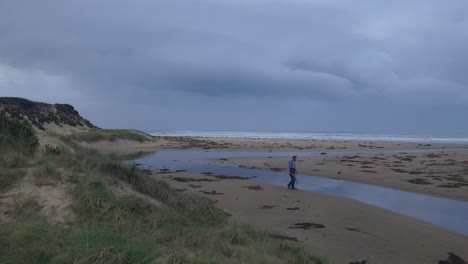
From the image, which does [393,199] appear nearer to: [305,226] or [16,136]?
[305,226]

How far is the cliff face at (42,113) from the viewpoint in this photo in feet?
116

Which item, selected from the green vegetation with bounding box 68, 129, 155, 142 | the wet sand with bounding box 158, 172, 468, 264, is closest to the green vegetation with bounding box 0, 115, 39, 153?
the wet sand with bounding box 158, 172, 468, 264

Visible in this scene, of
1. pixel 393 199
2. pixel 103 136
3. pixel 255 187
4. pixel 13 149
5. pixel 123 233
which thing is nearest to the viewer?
pixel 123 233

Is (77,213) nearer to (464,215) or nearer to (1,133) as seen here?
(1,133)

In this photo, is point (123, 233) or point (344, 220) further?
point (344, 220)

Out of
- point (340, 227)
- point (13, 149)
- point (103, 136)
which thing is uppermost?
point (103, 136)

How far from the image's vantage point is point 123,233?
5531 millimetres

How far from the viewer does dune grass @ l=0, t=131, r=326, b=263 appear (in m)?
4.51

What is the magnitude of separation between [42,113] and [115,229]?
40681 millimetres

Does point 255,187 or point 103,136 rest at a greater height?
point 103,136

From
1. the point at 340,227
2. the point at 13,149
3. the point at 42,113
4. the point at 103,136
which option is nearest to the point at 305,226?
the point at 340,227

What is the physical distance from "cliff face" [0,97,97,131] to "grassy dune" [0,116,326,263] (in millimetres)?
29607

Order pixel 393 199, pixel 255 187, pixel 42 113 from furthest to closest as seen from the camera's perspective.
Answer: pixel 42 113 < pixel 255 187 < pixel 393 199

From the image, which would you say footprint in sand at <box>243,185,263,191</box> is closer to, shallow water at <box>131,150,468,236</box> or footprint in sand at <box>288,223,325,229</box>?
shallow water at <box>131,150,468,236</box>
